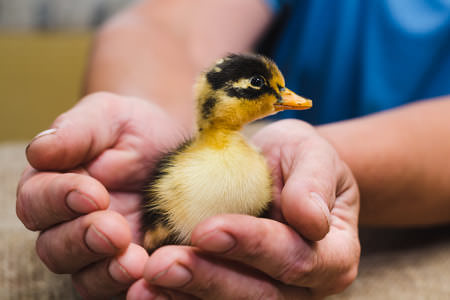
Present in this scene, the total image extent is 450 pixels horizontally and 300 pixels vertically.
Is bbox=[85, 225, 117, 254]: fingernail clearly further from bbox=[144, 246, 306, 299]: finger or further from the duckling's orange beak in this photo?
the duckling's orange beak

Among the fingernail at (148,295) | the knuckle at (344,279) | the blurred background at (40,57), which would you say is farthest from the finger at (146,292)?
the blurred background at (40,57)

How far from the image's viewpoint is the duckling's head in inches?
23.6

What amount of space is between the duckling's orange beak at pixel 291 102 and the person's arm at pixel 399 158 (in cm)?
11

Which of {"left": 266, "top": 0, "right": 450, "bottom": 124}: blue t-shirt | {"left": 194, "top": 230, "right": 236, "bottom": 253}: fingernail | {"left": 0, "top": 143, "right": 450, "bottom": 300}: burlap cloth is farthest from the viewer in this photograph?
{"left": 266, "top": 0, "right": 450, "bottom": 124}: blue t-shirt

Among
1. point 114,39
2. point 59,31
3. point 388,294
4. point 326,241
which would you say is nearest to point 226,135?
point 326,241

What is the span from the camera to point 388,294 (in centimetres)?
71

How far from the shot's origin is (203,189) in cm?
57

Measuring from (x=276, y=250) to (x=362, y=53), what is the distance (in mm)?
716

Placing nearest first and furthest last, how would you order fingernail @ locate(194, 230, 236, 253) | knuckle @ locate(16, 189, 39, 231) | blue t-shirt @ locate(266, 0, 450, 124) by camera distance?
fingernail @ locate(194, 230, 236, 253)
knuckle @ locate(16, 189, 39, 231)
blue t-shirt @ locate(266, 0, 450, 124)

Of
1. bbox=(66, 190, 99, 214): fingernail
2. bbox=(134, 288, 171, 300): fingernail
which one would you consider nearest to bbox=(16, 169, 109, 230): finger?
bbox=(66, 190, 99, 214): fingernail

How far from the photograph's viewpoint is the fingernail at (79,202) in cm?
53

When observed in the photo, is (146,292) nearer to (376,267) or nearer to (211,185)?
(211,185)

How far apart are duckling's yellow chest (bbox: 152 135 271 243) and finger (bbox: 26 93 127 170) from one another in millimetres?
112

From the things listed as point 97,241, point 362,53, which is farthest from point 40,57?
point 97,241
